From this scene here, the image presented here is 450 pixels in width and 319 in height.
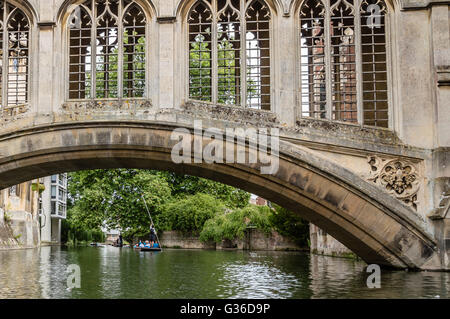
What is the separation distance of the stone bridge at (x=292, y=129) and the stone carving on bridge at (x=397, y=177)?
0.06 ft

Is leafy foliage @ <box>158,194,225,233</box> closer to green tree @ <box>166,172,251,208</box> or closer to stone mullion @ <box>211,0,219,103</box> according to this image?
green tree @ <box>166,172,251,208</box>

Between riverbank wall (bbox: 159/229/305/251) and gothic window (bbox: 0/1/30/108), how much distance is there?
66.8 ft

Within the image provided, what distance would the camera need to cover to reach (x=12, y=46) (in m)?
13.0

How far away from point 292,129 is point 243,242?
2480 cm

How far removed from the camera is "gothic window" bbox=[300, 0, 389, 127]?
1241 centimetres

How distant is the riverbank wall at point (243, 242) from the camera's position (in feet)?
109

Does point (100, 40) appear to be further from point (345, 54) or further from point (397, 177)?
point (397, 177)

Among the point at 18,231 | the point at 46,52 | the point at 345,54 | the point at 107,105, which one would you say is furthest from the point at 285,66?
the point at 18,231

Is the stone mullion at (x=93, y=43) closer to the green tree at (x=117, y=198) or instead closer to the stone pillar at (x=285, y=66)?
the stone pillar at (x=285, y=66)

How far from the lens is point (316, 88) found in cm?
1300

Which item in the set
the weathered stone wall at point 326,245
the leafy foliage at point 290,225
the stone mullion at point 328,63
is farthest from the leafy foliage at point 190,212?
the stone mullion at point 328,63
